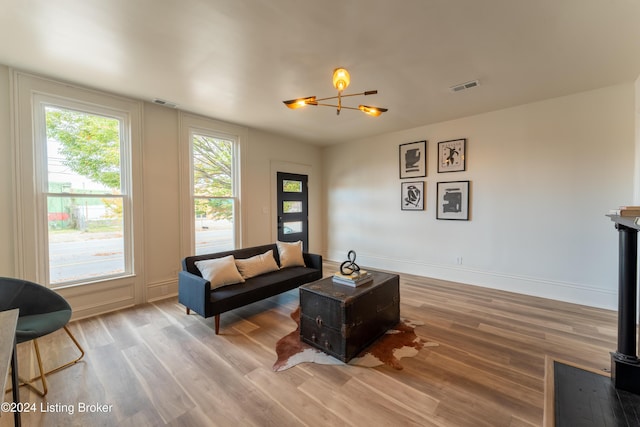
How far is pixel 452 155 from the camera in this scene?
14.8ft

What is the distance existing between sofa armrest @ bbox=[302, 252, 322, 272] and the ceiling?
2.28 metres

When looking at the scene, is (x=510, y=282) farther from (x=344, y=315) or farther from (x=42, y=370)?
(x=42, y=370)

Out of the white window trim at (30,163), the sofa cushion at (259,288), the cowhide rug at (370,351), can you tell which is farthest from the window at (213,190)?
the cowhide rug at (370,351)

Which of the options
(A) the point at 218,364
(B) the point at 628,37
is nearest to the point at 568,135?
(B) the point at 628,37

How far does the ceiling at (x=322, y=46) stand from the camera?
1953 mm

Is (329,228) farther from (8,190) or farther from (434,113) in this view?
(8,190)

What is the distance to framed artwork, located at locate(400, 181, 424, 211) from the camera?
490cm

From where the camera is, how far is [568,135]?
11.7 feet

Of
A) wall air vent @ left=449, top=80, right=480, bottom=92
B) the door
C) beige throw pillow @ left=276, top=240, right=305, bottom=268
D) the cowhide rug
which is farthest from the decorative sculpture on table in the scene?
the door

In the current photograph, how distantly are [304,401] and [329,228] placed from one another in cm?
472

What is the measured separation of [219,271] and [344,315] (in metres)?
1.62

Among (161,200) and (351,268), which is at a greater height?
(161,200)


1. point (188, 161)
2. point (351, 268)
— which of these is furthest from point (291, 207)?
point (351, 268)

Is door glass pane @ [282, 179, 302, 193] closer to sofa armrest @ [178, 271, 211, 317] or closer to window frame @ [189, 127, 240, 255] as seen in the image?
window frame @ [189, 127, 240, 255]
